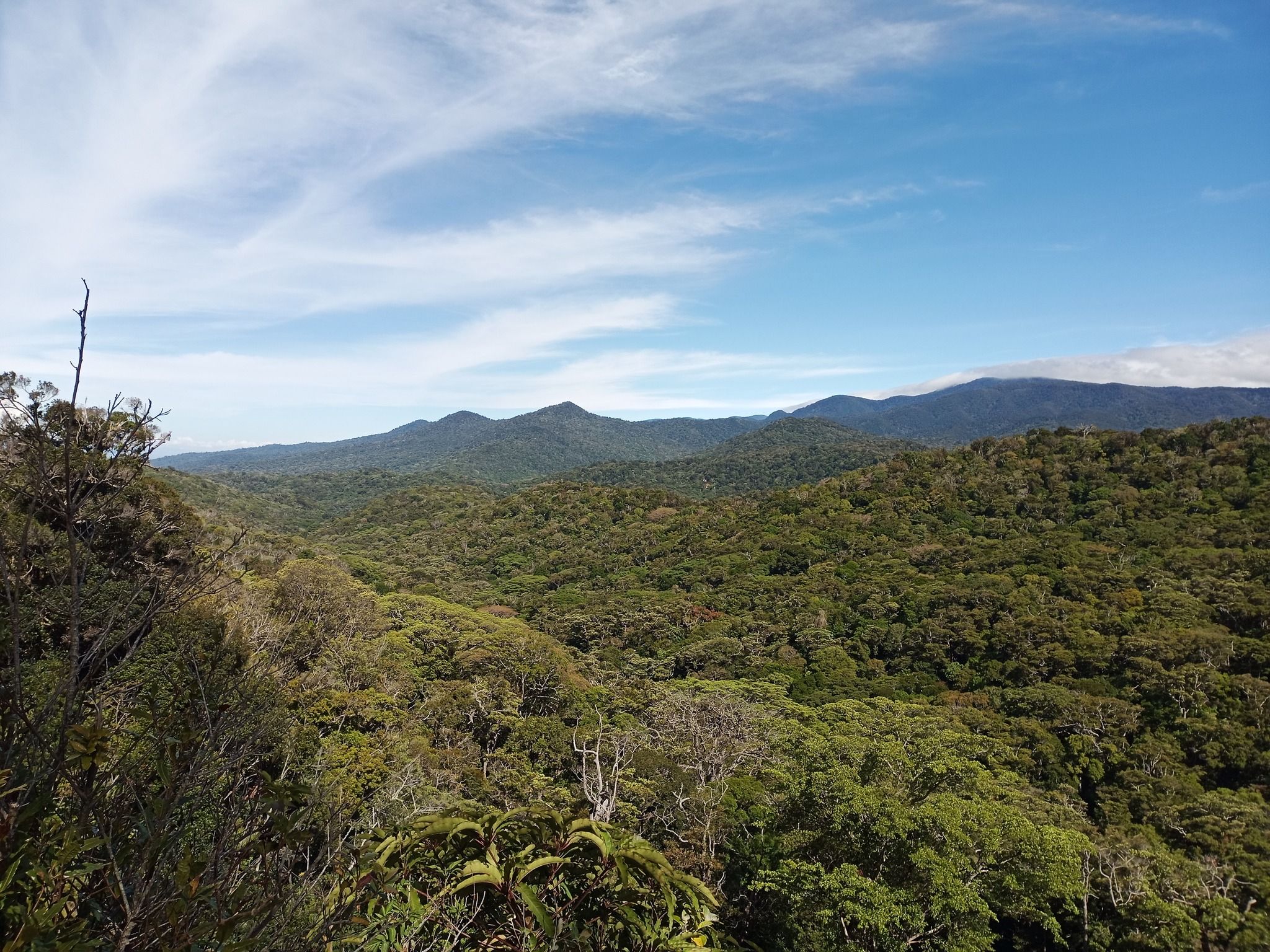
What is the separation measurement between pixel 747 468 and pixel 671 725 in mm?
117746

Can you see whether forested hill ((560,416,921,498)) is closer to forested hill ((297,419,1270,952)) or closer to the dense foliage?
forested hill ((297,419,1270,952))

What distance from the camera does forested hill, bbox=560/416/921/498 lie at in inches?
4728

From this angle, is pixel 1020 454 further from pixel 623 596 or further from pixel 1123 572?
pixel 623 596

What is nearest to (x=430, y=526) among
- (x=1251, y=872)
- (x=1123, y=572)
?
(x=1123, y=572)

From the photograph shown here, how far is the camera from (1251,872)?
1244 cm

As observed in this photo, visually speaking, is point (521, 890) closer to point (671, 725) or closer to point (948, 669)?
point (671, 725)

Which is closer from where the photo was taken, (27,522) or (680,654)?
(27,522)

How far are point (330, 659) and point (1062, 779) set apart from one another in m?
24.8

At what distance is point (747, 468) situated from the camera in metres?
134

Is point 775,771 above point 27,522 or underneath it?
underneath

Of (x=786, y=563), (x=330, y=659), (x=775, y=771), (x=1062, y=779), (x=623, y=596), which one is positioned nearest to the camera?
(x=775, y=771)

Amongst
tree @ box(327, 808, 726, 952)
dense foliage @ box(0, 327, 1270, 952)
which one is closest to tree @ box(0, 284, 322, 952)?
dense foliage @ box(0, 327, 1270, 952)

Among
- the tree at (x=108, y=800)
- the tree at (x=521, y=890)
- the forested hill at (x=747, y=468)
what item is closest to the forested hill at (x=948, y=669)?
the tree at (x=521, y=890)

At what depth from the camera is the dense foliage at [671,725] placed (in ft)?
6.29
